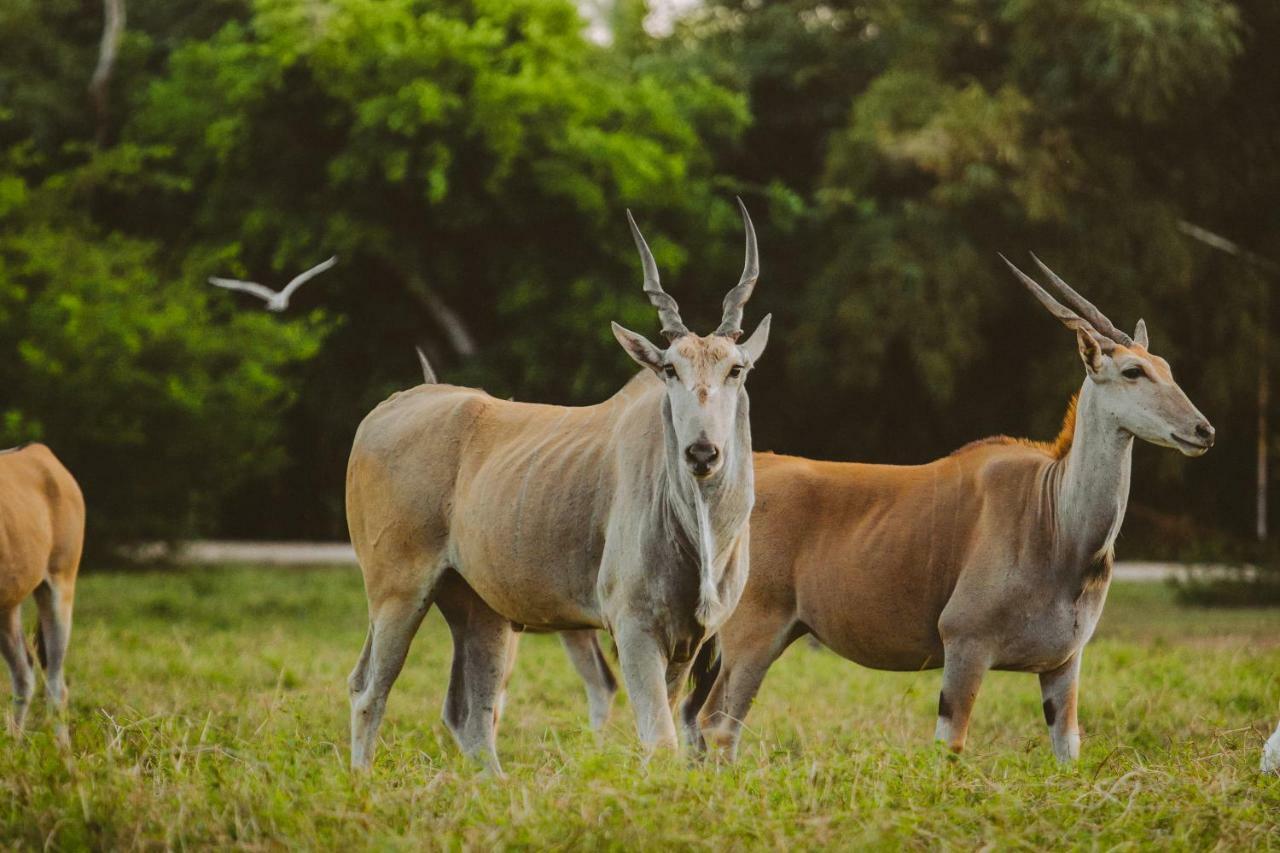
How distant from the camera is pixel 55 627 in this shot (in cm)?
901

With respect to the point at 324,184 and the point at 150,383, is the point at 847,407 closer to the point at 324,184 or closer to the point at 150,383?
the point at 324,184

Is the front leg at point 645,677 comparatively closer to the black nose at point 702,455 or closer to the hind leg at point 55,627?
the black nose at point 702,455

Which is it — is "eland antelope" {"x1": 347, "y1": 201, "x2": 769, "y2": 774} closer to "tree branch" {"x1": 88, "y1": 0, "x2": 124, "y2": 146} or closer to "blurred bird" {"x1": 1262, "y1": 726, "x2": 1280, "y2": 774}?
"blurred bird" {"x1": 1262, "y1": 726, "x2": 1280, "y2": 774}

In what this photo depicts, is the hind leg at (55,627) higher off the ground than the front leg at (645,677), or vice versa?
the front leg at (645,677)

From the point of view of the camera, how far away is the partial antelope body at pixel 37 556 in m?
8.70

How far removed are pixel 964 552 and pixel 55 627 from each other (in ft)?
16.8

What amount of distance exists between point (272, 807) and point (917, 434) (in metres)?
18.6

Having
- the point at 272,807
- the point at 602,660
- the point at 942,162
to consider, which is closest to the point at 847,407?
the point at 942,162

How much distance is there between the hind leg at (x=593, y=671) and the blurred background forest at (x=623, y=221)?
9595 mm

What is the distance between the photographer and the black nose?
5.21 metres

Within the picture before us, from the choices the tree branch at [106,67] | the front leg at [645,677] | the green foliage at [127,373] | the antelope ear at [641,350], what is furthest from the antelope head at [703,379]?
the tree branch at [106,67]

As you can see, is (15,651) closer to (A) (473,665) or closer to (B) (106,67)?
(A) (473,665)

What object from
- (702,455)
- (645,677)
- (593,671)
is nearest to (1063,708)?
(645,677)

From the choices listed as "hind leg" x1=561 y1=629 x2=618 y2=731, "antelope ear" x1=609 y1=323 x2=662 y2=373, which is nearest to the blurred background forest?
"hind leg" x1=561 y1=629 x2=618 y2=731
